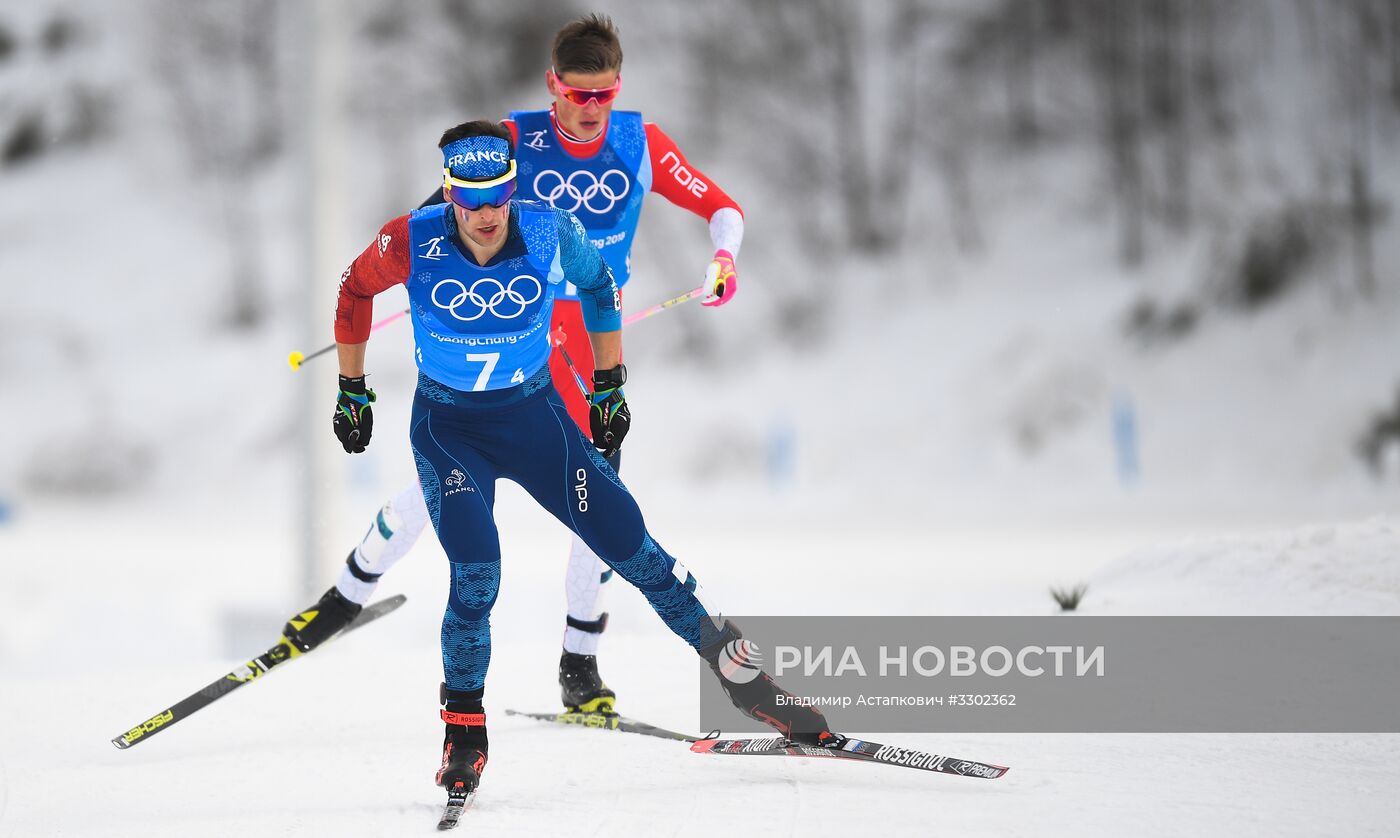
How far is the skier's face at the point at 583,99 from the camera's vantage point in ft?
15.2

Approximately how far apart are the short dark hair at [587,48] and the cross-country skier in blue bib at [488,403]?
73cm

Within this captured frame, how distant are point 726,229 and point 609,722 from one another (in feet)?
6.13

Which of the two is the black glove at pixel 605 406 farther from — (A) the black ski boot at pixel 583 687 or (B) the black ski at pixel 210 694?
(B) the black ski at pixel 210 694

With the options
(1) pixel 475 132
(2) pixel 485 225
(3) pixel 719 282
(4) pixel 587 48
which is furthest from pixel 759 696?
(4) pixel 587 48

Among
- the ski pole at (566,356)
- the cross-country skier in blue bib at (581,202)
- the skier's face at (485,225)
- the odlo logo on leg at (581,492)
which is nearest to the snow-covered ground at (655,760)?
the cross-country skier in blue bib at (581,202)

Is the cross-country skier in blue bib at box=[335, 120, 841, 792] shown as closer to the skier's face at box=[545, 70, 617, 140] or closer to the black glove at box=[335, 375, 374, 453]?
the black glove at box=[335, 375, 374, 453]

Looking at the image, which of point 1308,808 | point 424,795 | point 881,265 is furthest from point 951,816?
point 881,265

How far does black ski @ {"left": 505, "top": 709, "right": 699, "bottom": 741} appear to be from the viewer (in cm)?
475

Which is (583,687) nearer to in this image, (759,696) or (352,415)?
(759,696)

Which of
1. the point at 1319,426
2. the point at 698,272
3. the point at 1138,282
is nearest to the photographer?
the point at 1319,426

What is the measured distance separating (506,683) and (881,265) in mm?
13291

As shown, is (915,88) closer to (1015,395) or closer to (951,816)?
(1015,395)

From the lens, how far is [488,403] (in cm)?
398

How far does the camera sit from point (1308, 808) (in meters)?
3.68
